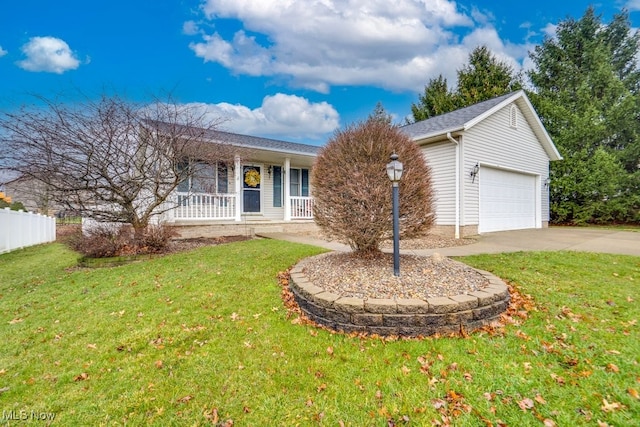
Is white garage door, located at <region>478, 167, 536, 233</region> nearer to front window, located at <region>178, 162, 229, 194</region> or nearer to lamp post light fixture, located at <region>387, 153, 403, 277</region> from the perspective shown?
lamp post light fixture, located at <region>387, 153, 403, 277</region>

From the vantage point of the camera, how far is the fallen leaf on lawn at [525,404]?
2.05m

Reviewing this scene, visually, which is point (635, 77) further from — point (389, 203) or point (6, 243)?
point (6, 243)

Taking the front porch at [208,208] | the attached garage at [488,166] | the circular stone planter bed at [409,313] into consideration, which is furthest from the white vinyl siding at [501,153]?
the circular stone planter bed at [409,313]

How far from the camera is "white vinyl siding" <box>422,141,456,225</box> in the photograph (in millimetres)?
9758

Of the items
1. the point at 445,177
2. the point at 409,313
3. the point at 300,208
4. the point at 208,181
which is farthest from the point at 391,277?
the point at 300,208

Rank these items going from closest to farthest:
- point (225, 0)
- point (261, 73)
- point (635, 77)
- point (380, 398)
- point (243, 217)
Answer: point (380, 398) < point (225, 0) < point (243, 217) < point (261, 73) < point (635, 77)

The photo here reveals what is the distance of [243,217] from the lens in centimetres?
1132

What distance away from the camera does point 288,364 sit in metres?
2.62

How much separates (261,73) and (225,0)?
446 centimetres

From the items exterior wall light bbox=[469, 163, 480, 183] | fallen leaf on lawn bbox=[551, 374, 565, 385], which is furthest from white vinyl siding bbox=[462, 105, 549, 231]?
fallen leaf on lawn bbox=[551, 374, 565, 385]

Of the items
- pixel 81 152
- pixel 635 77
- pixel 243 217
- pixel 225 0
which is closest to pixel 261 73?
pixel 225 0

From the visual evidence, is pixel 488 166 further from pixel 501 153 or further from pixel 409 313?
pixel 409 313

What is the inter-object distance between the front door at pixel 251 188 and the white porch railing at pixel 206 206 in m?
1.24

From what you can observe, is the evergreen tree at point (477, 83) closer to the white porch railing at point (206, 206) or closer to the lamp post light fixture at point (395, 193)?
the white porch railing at point (206, 206)
